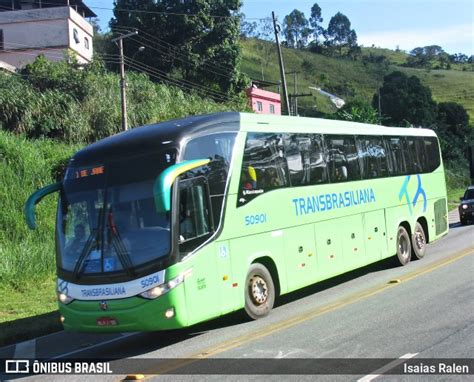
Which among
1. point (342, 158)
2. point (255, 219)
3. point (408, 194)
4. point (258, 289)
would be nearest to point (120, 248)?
point (255, 219)

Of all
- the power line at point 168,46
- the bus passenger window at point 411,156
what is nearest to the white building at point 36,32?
the power line at point 168,46

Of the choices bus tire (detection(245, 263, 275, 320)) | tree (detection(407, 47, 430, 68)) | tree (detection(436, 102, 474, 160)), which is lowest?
bus tire (detection(245, 263, 275, 320))

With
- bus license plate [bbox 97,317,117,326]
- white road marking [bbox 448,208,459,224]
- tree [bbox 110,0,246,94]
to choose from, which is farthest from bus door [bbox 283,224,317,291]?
tree [bbox 110,0,246,94]

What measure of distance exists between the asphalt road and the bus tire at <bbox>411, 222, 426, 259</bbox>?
9.66 ft

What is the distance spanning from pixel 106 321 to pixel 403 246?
9.06 metres

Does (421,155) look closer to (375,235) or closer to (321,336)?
(375,235)

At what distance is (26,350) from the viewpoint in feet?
29.1

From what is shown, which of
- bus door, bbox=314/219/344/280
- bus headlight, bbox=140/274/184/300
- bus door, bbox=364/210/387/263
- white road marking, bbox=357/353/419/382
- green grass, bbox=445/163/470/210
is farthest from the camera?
green grass, bbox=445/163/470/210

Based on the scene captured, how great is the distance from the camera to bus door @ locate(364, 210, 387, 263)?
41.7 ft

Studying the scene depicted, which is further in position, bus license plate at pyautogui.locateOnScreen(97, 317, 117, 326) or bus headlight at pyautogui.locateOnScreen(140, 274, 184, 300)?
bus license plate at pyautogui.locateOnScreen(97, 317, 117, 326)

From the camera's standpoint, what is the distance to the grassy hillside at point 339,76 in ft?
388

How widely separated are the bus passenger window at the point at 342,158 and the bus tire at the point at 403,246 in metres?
2.54

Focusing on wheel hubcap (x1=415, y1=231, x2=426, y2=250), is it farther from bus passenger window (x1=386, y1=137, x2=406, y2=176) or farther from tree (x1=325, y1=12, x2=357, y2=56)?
tree (x1=325, y1=12, x2=357, y2=56)

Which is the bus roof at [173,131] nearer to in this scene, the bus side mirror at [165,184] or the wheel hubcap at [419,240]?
the bus side mirror at [165,184]
